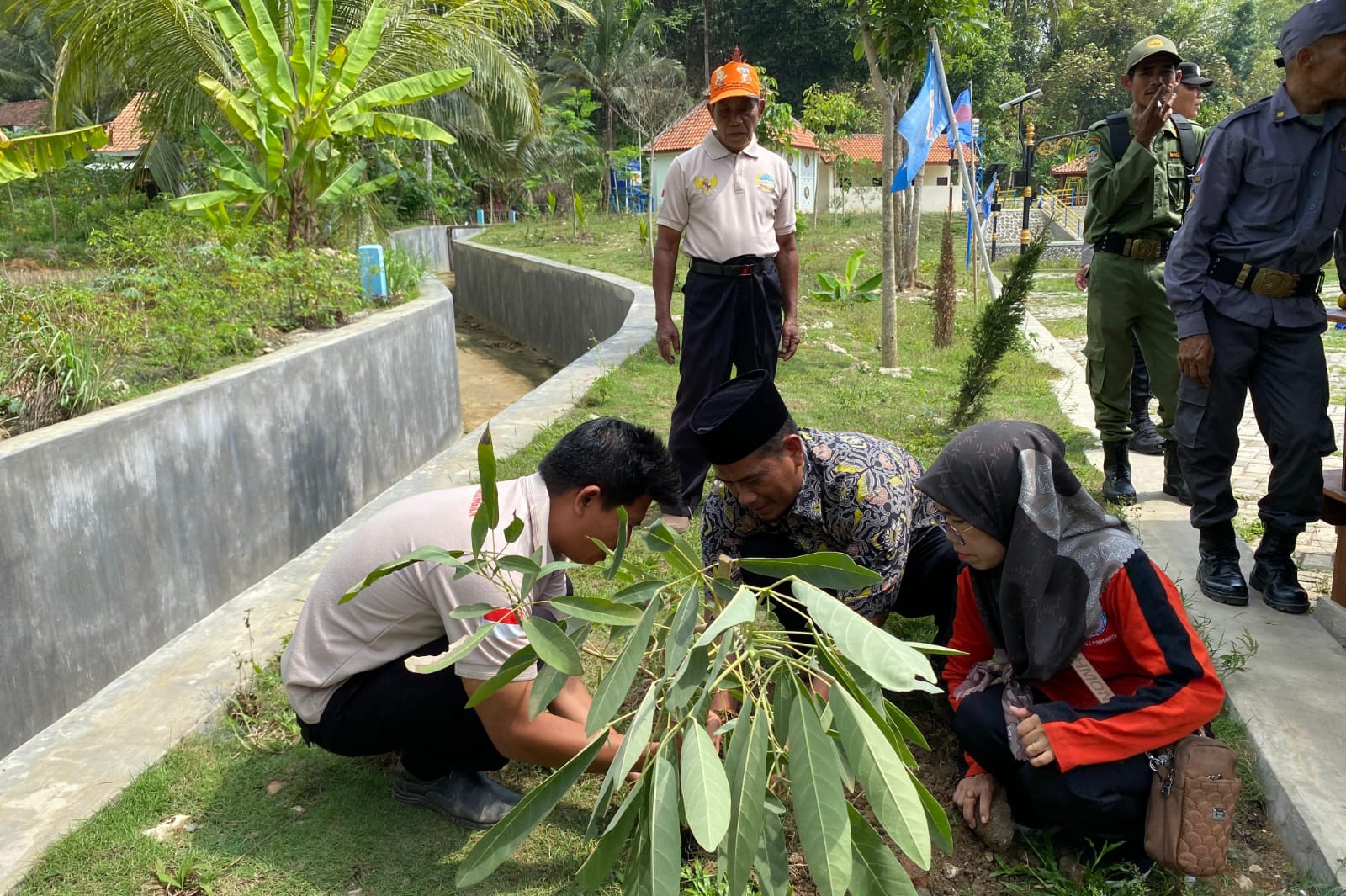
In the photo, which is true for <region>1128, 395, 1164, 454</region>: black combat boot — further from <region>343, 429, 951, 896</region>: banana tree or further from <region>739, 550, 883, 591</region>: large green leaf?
<region>739, 550, 883, 591</region>: large green leaf

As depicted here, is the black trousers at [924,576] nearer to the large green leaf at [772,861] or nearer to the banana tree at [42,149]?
the large green leaf at [772,861]

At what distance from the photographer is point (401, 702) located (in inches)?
96.6

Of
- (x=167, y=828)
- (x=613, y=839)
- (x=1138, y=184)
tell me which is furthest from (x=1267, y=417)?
(x=167, y=828)

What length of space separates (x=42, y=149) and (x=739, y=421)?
5.39m

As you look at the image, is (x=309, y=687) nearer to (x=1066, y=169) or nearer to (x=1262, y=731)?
(x=1262, y=731)

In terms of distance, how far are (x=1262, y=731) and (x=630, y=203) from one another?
30037 mm

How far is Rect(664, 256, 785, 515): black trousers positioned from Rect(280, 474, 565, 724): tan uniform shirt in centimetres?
197

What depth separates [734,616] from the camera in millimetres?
1415

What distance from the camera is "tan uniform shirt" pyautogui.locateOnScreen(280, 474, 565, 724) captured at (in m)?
2.26

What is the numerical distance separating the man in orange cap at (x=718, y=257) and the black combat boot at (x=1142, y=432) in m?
2.17

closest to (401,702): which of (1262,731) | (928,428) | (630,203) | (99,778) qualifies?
(99,778)

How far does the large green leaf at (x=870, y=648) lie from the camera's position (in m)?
1.38

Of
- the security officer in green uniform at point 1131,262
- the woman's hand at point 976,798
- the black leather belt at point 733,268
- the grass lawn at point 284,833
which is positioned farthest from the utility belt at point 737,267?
the woman's hand at point 976,798

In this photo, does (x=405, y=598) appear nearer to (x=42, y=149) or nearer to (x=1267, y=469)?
(x=1267, y=469)
